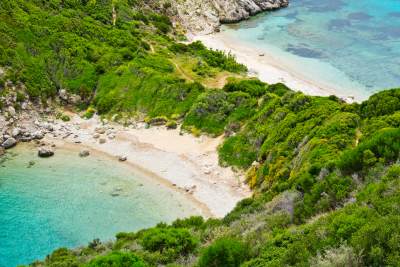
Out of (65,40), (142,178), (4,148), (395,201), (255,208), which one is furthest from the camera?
(65,40)

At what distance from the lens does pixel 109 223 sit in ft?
140

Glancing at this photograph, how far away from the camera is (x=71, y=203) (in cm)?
4556

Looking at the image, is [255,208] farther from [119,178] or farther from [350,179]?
[119,178]

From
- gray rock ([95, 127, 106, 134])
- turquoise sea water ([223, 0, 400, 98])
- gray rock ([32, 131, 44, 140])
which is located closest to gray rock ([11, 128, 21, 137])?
gray rock ([32, 131, 44, 140])

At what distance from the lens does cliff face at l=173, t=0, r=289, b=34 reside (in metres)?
→ 101

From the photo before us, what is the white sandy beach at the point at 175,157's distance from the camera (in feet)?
150

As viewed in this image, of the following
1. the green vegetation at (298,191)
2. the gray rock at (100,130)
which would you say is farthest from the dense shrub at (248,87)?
the gray rock at (100,130)

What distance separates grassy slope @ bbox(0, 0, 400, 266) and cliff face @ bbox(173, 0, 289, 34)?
8.77 m

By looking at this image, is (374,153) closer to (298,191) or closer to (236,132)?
(298,191)

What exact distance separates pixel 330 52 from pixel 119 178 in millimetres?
53328

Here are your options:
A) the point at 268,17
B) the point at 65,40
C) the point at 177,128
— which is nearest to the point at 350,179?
the point at 177,128

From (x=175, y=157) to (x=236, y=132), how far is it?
23.4 feet

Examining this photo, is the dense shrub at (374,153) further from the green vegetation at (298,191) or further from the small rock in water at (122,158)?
the small rock in water at (122,158)

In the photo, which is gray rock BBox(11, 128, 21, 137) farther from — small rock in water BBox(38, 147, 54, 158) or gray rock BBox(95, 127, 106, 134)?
gray rock BBox(95, 127, 106, 134)
